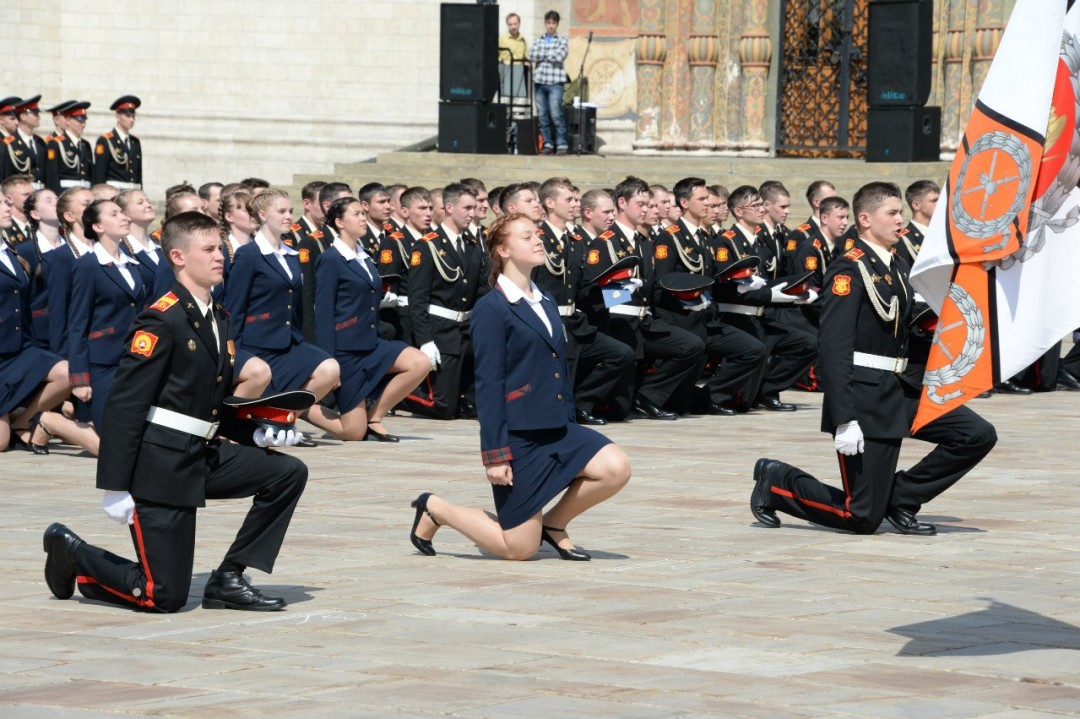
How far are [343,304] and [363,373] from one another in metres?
0.50

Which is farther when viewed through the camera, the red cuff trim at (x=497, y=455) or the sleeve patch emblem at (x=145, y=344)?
the red cuff trim at (x=497, y=455)

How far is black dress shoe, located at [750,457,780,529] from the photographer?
10125 millimetres

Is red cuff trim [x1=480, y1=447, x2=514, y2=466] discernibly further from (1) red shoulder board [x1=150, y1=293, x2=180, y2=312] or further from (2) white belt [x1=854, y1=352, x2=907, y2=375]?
(2) white belt [x1=854, y1=352, x2=907, y2=375]

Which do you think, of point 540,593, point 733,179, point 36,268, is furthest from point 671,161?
point 540,593

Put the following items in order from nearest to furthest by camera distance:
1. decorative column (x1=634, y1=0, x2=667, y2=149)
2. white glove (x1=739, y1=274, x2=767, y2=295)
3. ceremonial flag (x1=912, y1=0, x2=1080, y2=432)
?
ceremonial flag (x1=912, y1=0, x2=1080, y2=432), white glove (x1=739, y1=274, x2=767, y2=295), decorative column (x1=634, y1=0, x2=667, y2=149)

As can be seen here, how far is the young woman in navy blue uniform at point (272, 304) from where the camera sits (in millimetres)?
13227

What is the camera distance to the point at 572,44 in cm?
2831

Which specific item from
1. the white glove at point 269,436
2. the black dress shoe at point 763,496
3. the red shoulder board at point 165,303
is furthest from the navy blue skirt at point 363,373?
the red shoulder board at point 165,303

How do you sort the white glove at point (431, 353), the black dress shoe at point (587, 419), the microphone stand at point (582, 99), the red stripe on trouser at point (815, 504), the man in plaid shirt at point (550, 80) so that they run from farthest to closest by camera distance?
the microphone stand at point (582, 99) → the man in plaid shirt at point (550, 80) → the black dress shoe at point (587, 419) → the white glove at point (431, 353) → the red stripe on trouser at point (815, 504)

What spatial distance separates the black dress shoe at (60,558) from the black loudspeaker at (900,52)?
52.1 feet

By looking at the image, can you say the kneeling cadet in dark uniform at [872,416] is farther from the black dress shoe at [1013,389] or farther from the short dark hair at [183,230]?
the black dress shoe at [1013,389]

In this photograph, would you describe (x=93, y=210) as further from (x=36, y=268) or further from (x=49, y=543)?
(x=49, y=543)

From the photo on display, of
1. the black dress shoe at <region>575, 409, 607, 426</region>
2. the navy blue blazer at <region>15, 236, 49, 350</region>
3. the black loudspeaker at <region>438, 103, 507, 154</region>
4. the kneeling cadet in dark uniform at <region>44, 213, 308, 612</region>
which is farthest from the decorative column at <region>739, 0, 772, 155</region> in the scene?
the kneeling cadet in dark uniform at <region>44, 213, 308, 612</region>

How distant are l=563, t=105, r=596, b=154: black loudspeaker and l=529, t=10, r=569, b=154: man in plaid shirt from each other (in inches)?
10.4
